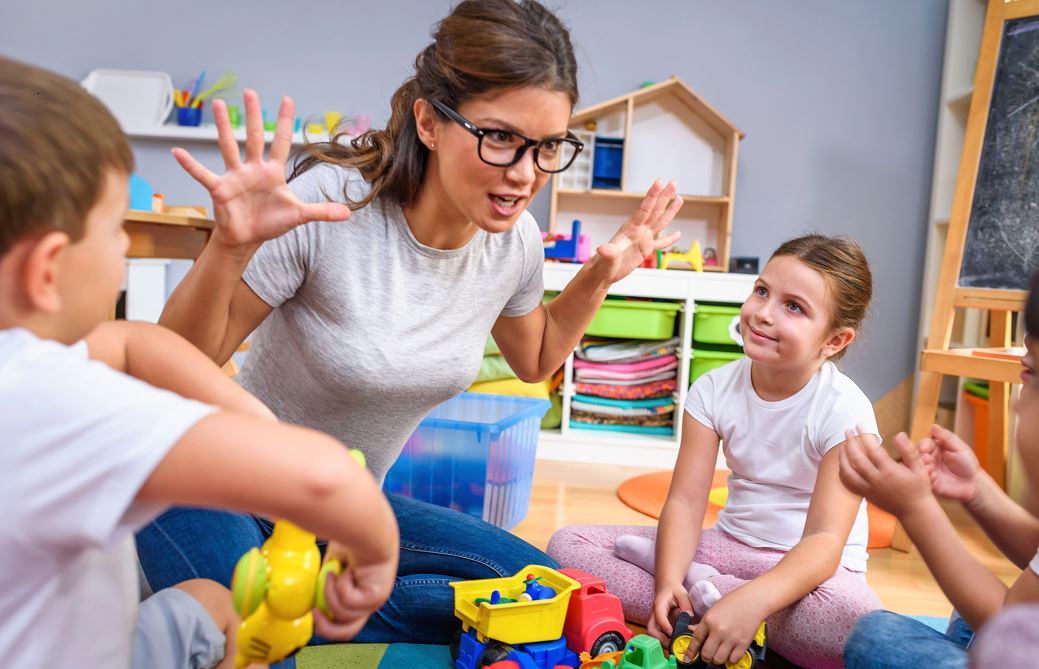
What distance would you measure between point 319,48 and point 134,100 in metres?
0.64

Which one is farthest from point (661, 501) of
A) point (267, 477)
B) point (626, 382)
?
point (267, 477)

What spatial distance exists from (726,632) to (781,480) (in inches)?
13.8

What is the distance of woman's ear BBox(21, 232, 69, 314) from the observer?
0.49 meters

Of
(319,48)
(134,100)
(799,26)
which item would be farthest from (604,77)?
(134,100)

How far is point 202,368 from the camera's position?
28.7 inches

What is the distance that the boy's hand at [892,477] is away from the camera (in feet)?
2.70

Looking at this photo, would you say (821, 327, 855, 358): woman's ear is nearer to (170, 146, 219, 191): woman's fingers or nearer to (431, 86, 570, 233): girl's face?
(431, 86, 570, 233): girl's face

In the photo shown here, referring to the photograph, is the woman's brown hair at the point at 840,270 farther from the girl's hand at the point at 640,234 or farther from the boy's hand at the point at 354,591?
the boy's hand at the point at 354,591

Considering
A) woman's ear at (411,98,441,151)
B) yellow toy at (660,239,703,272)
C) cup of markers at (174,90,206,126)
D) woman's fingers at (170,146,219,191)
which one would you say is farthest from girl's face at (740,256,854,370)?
cup of markers at (174,90,206,126)

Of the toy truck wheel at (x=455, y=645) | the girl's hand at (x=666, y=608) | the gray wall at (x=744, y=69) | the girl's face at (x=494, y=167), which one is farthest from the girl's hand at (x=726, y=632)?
the gray wall at (x=744, y=69)

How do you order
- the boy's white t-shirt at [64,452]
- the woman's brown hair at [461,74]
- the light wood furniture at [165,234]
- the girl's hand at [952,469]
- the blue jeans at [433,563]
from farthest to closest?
1. the light wood furniture at [165,234]
2. the blue jeans at [433,563]
3. the woman's brown hair at [461,74]
4. the girl's hand at [952,469]
5. the boy's white t-shirt at [64,452]

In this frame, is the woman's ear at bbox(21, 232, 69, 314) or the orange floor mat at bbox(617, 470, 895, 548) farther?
the orange floor mat at bbox(617, 470, 895, 548)

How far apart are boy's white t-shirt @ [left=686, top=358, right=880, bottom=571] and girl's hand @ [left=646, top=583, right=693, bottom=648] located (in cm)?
21

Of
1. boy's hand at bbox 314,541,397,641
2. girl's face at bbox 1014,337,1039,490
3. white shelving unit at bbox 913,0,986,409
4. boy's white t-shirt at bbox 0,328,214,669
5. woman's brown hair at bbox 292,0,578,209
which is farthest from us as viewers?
white shelving unit at bbox 913,0,986,409
